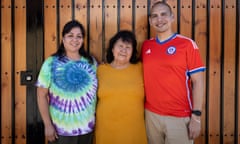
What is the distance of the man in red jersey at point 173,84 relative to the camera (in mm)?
3170

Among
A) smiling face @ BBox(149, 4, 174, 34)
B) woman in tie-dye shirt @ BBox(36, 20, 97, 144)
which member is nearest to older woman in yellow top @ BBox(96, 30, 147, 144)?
woman in tie-dye shirt @ BBox(36, 20, 97, 144)

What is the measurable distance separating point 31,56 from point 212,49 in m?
2.02

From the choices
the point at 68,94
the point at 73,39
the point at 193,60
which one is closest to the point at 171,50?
the point at 193,60

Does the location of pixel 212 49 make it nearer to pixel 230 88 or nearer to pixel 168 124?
pixel 230 88

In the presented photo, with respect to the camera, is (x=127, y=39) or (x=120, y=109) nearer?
(x=120, y=109)

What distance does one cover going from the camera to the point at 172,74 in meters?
3.19

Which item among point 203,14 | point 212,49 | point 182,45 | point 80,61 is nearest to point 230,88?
point 212,49

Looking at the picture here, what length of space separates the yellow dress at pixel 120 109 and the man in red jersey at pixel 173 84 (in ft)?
0.39

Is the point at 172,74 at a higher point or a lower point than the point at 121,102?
higher

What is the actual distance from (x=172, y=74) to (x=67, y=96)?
0.94m

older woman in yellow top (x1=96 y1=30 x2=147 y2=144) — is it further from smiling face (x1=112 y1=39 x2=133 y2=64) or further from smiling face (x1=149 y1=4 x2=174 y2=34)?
smiling face (x1=149 y1=4 x2=174 y2=34)

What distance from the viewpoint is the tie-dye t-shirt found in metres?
3.17

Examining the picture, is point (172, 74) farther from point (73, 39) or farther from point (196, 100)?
point (73, 39)

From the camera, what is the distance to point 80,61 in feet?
11.0
